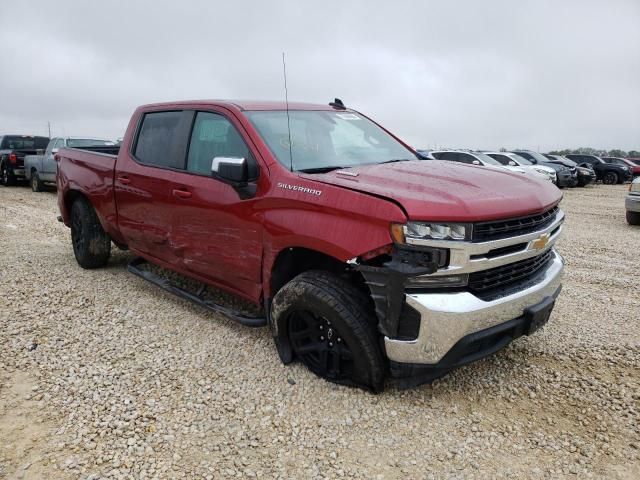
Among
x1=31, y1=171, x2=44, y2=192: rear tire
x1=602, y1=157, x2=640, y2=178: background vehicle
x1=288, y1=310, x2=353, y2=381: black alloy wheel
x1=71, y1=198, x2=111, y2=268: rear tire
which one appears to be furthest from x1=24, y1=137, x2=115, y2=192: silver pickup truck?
x1=602, y1=157, x2=640, y2=178: background vehicle

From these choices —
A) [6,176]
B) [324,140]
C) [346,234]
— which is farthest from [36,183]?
[346,234]

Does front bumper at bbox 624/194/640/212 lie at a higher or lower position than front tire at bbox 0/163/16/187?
higher

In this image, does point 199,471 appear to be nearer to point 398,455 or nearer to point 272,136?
point 398,455

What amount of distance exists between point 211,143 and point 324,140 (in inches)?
34.6

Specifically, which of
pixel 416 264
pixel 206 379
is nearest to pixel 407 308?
pixel 416 264

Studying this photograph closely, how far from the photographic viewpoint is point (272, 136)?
3541 mm

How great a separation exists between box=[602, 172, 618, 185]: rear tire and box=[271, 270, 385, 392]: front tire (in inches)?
1086

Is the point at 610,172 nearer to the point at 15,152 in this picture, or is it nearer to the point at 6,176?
the point at 15,152

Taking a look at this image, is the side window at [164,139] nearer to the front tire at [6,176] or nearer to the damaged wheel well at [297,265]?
the damaged wheel well at [297,265]

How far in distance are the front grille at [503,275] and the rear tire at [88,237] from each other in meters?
4.33

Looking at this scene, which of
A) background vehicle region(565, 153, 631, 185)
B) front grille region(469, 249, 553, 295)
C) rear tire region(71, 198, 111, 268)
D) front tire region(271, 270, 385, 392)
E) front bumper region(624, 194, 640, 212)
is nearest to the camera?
front grille region(469, 249, 553, 295)

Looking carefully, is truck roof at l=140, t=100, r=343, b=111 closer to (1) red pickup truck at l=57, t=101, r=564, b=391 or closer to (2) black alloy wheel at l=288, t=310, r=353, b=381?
(1) red pickup truck at l=57, t=101, r=564, b=391

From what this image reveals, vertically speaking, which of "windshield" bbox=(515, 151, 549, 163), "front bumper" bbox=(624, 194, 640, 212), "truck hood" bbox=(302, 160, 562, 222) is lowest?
"front bumper" bbox=(624, 194, 640, 212)

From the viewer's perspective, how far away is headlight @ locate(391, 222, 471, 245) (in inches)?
101
